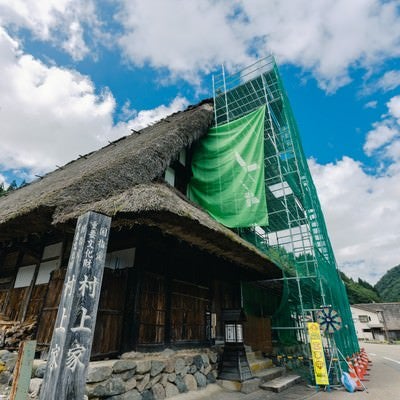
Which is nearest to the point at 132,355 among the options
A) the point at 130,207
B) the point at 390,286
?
the point at 130,207

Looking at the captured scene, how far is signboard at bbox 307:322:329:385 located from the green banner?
Answer: 2972 millimetres

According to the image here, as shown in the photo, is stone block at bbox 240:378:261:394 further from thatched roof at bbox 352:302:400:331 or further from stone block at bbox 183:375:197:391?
thatched roof at bbox 352:302:400:331

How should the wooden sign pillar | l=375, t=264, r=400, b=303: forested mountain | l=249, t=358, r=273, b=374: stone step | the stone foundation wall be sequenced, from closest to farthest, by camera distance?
the wooden sign pillar, the stone foundation wall, l=249, t=358, r=273, b=374: stone step, l=375, t=264, r=400, b=303: forested mountain

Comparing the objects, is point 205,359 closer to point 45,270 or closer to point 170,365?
point 170,365

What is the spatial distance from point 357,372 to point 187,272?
610 centimetres

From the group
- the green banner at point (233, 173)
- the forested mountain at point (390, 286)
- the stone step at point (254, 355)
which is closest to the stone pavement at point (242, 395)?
the stone step at point (254, 355)

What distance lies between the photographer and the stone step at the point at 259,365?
24.5 ft

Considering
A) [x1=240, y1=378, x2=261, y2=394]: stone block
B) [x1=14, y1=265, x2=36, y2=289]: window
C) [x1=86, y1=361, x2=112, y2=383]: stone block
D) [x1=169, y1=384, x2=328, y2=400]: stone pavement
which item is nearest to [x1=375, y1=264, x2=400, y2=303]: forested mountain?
[x1=169, y1=384, x2=328, y2=400]: stone pavement

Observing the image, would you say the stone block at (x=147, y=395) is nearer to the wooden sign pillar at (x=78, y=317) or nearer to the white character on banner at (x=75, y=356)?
the wooden sign pillar at (x=78, y=317)

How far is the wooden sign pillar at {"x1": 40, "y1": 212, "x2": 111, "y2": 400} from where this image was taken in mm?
2758

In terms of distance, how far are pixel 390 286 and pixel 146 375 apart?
282ft

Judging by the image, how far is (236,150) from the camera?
9.13 m

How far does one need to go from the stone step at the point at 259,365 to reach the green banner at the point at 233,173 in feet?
12.7

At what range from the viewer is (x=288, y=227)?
409 inches
